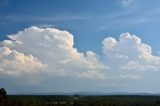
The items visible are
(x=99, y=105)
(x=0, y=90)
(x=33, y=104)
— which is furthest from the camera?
(x=99, y=105)

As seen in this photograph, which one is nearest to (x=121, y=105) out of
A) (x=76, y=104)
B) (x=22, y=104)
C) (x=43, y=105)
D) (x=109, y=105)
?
(x=109, y=105)

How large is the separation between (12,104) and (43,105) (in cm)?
2203

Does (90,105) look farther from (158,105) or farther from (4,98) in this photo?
(4,98)

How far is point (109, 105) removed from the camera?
614 feet

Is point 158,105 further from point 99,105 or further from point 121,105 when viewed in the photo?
point 99,105

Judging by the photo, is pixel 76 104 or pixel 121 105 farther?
pixel 121 105

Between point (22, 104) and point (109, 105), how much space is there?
50.1 m

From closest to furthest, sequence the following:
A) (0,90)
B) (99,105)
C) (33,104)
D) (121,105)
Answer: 1. (0,90)
2. (33,104)
3. (99,105)
4. (121,105)

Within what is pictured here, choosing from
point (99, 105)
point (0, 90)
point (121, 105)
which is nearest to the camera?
point (0, 90)

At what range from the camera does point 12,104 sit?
161m

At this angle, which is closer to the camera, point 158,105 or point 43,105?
point 43,105

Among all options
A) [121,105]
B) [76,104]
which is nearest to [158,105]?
[121,105]

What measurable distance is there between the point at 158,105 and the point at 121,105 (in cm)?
2099

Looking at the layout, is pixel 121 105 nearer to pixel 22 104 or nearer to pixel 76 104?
pixel 76 104
